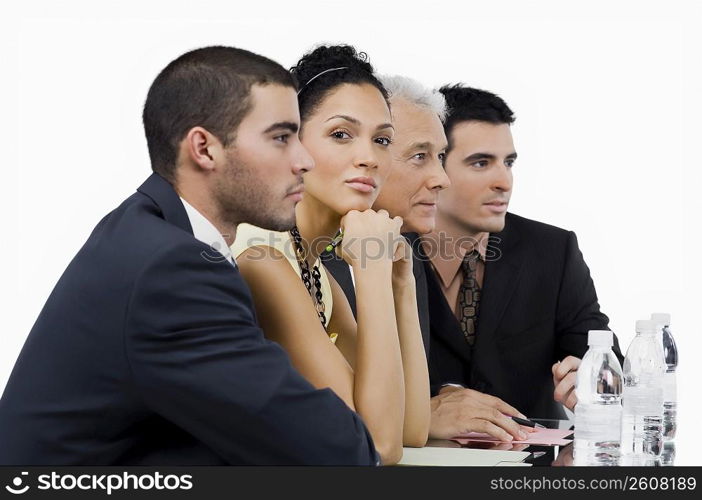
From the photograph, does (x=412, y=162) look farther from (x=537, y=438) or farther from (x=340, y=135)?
(x=537, y=438)

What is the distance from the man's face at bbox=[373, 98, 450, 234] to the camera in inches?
132

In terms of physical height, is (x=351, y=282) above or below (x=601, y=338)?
above

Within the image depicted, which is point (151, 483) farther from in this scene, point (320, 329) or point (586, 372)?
point (586, 372)

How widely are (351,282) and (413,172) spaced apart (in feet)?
1.63

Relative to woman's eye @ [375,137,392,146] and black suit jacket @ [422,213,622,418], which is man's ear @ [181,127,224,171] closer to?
woman's eye @ [375,137,392,146]

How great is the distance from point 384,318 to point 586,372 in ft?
2.42

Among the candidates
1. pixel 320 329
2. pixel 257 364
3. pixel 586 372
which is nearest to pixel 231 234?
pixel 320 329

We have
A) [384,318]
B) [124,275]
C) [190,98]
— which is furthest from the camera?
[384,318]

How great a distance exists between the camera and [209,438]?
1.82 metres

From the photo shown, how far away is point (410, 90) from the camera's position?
3408 mm

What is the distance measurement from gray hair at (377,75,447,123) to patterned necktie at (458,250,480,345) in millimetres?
593

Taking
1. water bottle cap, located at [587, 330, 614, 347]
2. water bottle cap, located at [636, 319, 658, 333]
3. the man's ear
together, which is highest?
the man's ear

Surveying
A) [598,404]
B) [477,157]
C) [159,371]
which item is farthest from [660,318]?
[159,371]

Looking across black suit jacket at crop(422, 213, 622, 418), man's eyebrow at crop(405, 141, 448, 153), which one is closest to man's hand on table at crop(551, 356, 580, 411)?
black suit jacket at crop(422, 213, 622, 418)
